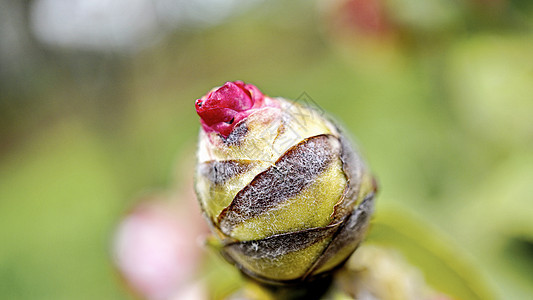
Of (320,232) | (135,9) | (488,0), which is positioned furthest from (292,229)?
(135,9)

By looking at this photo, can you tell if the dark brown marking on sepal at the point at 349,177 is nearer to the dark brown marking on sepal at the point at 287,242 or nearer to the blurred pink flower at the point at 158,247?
the dark brown marking on sepal at the point at 287,242

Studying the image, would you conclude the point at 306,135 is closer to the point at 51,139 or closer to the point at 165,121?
the point at 165,121

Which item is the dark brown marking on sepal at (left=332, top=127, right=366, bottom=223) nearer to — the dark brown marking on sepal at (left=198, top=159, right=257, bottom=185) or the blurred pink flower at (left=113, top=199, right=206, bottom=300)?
the dark brown marking on sepal at (left=198, top=159, right=257, bottom=185)

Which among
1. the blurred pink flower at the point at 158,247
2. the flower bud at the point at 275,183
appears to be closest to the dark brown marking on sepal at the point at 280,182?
the flower bud at the point at 275,183

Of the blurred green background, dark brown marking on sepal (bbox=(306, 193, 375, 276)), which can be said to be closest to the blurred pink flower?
the blurred green background

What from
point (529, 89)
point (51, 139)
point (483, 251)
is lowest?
point (51, 139)

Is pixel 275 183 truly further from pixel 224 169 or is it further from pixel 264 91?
pixel 264 91
